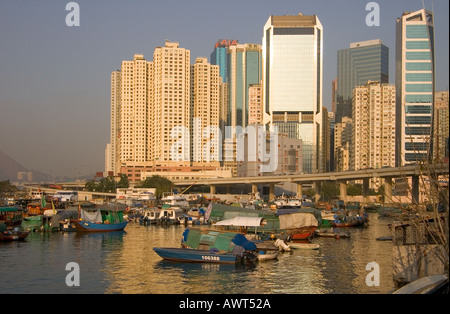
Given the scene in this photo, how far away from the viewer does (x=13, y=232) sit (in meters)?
43.7

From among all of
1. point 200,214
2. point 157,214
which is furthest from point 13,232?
point 200,214

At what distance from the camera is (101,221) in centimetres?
→ 5206

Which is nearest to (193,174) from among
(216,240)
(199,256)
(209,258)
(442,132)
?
(216,240)

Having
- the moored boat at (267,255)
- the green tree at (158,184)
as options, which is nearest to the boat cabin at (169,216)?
the moored boat at (267,255)

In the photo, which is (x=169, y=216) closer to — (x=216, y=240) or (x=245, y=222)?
(x=245, y=222)

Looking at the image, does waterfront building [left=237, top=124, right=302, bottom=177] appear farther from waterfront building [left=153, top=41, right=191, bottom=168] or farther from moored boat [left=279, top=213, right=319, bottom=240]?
moored boat [left=279, top=213, right=319, bottom=240]

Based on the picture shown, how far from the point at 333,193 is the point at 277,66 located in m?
68.1

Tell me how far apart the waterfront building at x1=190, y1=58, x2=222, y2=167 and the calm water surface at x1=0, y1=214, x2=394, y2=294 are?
12235cm

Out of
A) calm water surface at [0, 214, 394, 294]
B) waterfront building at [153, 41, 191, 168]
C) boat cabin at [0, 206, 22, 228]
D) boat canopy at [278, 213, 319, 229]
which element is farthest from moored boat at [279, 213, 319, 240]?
waterfront building at [153, 41, 191, 168]

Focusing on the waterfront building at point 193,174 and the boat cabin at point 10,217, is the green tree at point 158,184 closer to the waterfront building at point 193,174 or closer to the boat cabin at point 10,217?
the waterfront building at point 193,174

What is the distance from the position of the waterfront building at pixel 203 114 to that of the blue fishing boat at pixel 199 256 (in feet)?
431

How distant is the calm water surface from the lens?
25547 mm

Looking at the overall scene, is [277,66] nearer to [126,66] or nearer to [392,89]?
[392,89]

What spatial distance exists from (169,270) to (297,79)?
161519 millimetres
